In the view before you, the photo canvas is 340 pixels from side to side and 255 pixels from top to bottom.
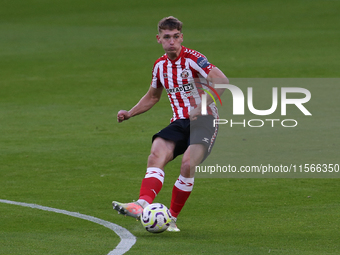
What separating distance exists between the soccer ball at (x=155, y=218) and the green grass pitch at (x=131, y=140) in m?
0.14

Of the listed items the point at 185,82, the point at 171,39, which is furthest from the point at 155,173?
the point at 171,39

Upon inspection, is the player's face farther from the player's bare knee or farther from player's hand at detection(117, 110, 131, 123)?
the player's bare knee

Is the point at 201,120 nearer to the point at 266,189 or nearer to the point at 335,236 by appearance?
the point at 335,236

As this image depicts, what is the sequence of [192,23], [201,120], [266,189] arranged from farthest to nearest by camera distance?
[192,23] → [266,189] → [201,120]

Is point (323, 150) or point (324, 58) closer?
point (323, 150)

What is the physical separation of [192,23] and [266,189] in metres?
32.9

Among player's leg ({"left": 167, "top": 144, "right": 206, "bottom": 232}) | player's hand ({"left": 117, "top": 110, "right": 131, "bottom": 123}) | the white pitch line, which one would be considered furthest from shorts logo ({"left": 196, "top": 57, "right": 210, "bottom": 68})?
the white pitch line

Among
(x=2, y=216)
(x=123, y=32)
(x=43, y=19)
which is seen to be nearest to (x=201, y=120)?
(x=2, y=216)

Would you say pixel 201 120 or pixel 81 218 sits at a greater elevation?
pixel 201 120

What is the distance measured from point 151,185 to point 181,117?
0.97 metres

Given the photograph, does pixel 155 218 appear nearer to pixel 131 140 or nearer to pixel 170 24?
pixel 170 24

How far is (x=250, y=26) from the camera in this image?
41.0 m

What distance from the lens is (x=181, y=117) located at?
8.33 metres

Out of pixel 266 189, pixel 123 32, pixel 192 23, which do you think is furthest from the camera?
pixel 192 23
